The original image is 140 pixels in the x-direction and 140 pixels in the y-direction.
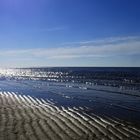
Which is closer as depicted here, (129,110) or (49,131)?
(49,131)

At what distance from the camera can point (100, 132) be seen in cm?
1493

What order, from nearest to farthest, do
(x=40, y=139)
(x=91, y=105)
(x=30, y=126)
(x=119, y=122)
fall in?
(x=40, y=139)
(x=30, y=126)
(x=119, y=122)
(x=91, y=105)

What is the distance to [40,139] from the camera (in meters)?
13.2

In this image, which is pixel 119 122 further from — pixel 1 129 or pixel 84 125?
pixel 1 129

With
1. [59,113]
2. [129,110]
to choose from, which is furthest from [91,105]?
[59,113]

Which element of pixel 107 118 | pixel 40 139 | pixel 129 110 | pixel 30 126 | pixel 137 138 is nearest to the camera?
pixel 40 139

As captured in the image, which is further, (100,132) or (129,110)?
(129,110)

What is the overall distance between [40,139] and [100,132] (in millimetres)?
3298

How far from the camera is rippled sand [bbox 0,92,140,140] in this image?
1390 cm

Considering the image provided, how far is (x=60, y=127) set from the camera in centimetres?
1553

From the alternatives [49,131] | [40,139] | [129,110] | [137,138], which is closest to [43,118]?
[49,131]

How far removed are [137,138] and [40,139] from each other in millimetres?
4603

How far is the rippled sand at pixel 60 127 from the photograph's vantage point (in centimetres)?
1390

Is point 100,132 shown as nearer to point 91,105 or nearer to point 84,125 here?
point 84,125
